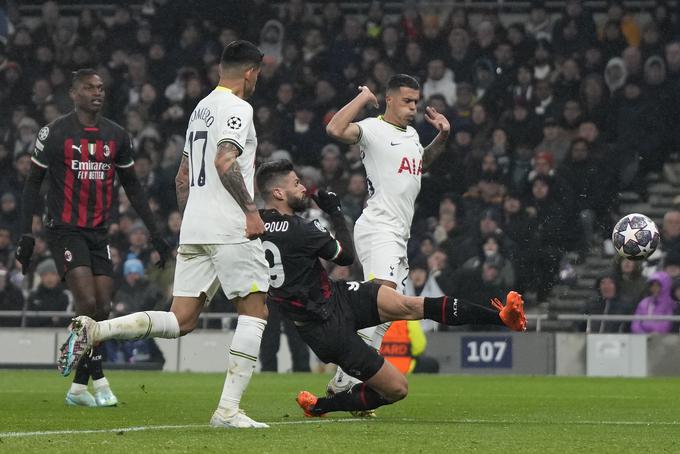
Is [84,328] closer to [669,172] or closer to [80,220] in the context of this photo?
[80,220]

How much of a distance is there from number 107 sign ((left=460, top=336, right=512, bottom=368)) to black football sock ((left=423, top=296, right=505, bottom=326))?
9987 mm

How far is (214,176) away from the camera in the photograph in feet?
26.2

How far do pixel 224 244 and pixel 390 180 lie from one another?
2.81m

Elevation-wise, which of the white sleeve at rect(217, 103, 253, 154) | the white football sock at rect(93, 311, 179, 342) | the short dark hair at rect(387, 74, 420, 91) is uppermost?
the short dark hair at rect(387, 74, 420, 91)

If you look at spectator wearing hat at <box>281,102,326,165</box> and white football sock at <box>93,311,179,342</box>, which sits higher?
spectator wearing hat at <box>281,102,326,165</box>

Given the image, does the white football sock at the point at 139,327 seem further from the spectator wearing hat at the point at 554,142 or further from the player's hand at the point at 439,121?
the spectator wearing hat at the point at 554,142

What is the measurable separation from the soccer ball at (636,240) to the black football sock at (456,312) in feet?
10.6

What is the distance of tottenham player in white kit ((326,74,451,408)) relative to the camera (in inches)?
407

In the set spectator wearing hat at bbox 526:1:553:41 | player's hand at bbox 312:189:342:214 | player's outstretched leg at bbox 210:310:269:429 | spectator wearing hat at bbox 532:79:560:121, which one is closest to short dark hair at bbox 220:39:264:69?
player's hand at bbox 312:189:342:214

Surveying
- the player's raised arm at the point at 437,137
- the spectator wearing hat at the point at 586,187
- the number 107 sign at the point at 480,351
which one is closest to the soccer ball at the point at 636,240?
the player's raised arm at the point at 437,137

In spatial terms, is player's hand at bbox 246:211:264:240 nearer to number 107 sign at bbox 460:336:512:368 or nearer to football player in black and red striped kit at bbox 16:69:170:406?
football player in black and red striped kit at bbox 16:69:170:406

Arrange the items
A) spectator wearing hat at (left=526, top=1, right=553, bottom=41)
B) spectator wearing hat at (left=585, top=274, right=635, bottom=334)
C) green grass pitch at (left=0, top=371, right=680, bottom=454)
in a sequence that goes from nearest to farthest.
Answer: green grass pitch at (left=0, top=371, right=680, bottom=454), spectator wearing hat at (left=585, top=274, right=635, bottom=334), spectator wearing hat at (left=526, top=1, right=553, bottom=41)

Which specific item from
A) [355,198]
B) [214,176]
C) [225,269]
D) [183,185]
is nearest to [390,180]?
[183,185]

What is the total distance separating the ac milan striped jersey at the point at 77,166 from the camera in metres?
10.5
